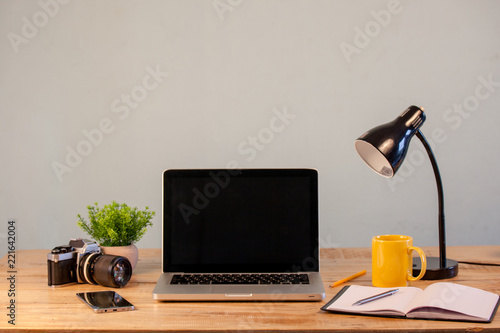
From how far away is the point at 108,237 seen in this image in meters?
1.37

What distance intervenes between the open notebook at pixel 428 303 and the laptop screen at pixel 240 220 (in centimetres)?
20

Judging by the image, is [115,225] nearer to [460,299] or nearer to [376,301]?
[376,301]

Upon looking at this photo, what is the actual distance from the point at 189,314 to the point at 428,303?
1.52 ft

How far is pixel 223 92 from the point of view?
2.79 meters

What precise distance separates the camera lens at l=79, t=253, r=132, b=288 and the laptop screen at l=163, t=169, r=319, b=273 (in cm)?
10

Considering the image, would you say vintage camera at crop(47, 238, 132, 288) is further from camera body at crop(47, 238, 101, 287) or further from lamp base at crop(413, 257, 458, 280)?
lamp base at crop(413, 257, 458, 280)

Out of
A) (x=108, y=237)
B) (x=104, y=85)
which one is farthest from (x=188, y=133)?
(x=108, y=237)

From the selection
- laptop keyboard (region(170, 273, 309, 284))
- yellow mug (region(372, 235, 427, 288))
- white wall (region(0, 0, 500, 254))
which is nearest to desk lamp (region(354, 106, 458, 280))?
yellow mug (region(372, 235, 427, 288))

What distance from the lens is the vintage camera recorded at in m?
1.22

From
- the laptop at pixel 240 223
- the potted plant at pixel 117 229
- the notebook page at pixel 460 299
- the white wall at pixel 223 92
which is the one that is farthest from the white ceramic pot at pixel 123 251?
the white wall at pixel 223 92

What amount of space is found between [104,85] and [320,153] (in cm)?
120

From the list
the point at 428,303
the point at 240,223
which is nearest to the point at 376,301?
the point at 428,303

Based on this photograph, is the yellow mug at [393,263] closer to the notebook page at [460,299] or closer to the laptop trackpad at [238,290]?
the notebook page at [460,299]

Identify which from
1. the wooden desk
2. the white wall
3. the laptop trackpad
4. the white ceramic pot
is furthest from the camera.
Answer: the white wall
